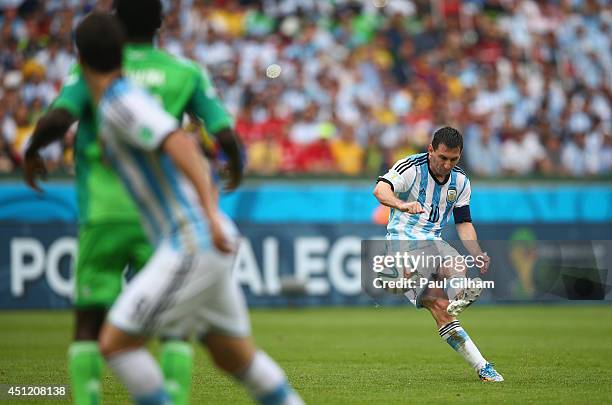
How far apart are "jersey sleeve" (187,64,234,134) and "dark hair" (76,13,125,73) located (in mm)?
1025

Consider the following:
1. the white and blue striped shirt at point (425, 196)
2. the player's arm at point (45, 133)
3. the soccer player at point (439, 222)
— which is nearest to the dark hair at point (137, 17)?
the player's arm at point (45, 133)

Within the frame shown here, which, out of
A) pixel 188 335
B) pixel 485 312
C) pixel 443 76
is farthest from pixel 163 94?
pixel 443 76

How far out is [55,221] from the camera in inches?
752

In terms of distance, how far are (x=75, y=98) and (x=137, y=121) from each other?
4.05 ft

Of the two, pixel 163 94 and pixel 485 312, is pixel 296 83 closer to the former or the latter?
pixel 485 312

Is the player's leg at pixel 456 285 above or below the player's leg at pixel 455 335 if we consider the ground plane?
above

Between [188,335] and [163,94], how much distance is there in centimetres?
160

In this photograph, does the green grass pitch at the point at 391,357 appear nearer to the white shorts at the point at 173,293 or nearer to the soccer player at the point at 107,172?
the soccer player at the point at 107,172

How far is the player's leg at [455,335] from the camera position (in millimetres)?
9883

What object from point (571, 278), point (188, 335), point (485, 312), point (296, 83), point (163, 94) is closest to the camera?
point (188, 335)

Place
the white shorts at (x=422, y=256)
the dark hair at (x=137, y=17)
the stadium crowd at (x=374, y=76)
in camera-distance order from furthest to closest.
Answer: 1. the stadium crowd at (x=374, y=76)
2. the white shorts at (x=422, y=256)
3. the dark hair at (x=137, y=17)

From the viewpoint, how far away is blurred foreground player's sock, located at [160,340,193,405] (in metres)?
6.07

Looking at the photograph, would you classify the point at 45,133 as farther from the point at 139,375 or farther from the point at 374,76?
the point at 374,76

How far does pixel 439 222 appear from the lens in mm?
10516
